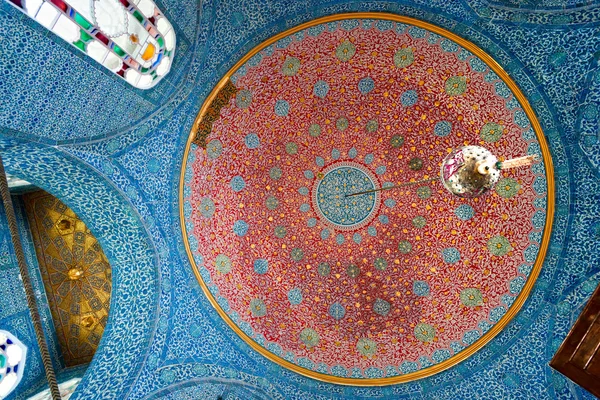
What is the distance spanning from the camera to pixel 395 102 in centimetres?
623

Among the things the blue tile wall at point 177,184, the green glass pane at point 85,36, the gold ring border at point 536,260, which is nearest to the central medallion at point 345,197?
the gold ring border at point 536,260

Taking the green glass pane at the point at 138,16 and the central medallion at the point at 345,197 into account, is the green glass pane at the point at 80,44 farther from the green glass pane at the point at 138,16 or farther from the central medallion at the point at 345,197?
the central medallion at the point at 345,197

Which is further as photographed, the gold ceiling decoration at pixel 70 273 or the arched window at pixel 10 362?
the gold ceiling decoration at pixel 70 273

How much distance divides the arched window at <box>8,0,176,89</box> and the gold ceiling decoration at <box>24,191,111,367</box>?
308cm

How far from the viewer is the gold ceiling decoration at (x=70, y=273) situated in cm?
650

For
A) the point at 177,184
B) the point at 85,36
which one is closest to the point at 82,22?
the point at 85,36

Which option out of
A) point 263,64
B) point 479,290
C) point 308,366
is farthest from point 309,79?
point 308,366

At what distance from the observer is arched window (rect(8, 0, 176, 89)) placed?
12.8 ft

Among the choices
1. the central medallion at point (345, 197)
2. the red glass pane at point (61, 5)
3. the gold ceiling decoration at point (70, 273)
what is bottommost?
the gold ceiling decoration at point (70, 273)

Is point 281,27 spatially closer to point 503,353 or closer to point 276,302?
point 276,302

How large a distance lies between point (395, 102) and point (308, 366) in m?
4.53

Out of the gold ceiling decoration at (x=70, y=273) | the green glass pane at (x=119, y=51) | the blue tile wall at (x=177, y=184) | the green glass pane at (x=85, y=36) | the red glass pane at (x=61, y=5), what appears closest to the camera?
the red glass pane at (x=61, y=5)

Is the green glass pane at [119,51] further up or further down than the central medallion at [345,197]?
further down

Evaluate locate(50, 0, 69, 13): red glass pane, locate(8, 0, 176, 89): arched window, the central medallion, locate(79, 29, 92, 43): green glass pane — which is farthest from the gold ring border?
the central medallion
